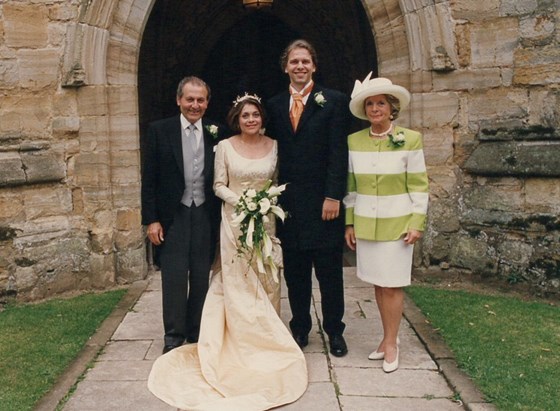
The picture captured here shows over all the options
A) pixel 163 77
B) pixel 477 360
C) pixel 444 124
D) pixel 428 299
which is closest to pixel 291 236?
pixel 477 360

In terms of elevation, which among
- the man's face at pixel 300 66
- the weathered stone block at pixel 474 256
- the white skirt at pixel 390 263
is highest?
the man's face at pixel 300 66

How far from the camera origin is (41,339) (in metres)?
4.82

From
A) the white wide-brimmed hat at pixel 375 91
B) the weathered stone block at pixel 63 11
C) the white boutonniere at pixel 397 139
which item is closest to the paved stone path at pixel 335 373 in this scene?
the white boutonniere at pixel 397 139

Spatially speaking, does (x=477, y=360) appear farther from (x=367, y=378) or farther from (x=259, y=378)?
(x=259, y=378)

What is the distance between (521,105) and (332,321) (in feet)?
9.92

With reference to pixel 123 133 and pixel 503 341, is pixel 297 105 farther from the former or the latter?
pixel 123 133

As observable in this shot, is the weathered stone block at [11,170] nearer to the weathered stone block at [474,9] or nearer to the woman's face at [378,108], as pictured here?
the woman's face at [378,108]

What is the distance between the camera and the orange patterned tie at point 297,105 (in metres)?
4.22

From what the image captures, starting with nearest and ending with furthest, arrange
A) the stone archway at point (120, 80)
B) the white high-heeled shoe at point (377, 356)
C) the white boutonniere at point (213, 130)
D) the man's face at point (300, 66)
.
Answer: the man's face at point (300, 66) < the white high-heeled shoe at point (377, 356) < the white boutonniere at point (213, 130) < the stone archway at point (120, 80)

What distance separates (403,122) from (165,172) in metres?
2.93

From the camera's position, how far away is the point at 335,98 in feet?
13.9

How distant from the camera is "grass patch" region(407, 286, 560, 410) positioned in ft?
12.3

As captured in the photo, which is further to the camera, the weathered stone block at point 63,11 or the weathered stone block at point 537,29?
the weathered stone block at point 63,11

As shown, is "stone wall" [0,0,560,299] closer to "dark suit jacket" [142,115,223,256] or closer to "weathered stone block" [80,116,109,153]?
"weathered stone block" [80,116,109,153]
